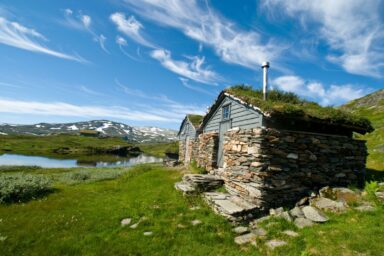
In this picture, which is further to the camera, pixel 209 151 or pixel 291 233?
pixel 209 151

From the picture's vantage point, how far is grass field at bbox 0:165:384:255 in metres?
7.18

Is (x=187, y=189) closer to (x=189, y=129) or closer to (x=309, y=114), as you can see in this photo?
(x=309, y=114)

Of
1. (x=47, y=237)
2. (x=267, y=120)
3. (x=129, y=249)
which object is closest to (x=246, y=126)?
(x=267, y=120)

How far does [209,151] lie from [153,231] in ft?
32.4

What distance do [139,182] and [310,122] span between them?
12304mm

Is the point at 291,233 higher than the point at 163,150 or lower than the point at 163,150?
higher

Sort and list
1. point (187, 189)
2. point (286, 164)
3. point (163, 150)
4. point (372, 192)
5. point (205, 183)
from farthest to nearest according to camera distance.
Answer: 1. point (163, 150)
2. point (205, 183)
3. point (187, 189)
4. point (286, 164)
5. point (372, 192)

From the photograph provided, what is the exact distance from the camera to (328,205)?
31.3 feet

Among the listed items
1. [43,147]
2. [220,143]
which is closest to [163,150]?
[43,147]

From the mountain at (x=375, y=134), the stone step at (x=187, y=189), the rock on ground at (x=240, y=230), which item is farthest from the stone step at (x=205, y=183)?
the mountain at (x=375, y=134)

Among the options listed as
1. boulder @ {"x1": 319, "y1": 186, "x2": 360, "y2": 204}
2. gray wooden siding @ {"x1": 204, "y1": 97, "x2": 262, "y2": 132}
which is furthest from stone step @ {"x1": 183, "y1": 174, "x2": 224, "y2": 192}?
boulder @ {"x1": 319, "y1": 186, "x2": 360, "y2": 204}

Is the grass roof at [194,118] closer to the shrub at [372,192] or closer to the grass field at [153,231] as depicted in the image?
the grass field at [153,231]

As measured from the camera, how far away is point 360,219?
825 cm

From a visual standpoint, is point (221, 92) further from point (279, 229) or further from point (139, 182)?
point (279, 229)
